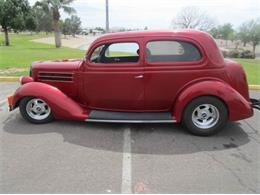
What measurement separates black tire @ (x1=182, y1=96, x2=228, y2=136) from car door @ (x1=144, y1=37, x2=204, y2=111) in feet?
1.22

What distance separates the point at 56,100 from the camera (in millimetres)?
5383

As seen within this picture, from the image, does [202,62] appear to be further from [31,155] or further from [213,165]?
[31,155]

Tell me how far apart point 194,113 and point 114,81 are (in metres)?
1.51

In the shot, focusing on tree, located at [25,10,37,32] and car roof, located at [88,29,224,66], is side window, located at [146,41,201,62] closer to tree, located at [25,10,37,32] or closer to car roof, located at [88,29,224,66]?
car roof, located at [88,29,224,66]

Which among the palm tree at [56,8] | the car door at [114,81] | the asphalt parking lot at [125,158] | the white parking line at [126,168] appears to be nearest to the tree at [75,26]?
the palm tree at [56,8]

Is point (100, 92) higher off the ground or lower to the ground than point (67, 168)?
higher

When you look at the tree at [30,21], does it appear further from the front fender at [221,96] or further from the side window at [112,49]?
the front fender at [221,96]

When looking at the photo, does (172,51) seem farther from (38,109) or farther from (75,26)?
(75,26)

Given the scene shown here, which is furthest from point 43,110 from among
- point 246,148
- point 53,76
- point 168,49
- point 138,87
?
point 246,148

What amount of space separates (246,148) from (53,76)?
369cm

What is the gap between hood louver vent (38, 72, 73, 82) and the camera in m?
5.54

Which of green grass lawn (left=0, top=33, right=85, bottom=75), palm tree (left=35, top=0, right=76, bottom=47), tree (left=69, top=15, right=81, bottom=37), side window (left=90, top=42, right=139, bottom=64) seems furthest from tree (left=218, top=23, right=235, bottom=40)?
tree (left=69, top=15, right=81, bottom=37)

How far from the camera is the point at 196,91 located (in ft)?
16.1

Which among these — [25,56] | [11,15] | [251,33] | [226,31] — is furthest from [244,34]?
[25,56]
